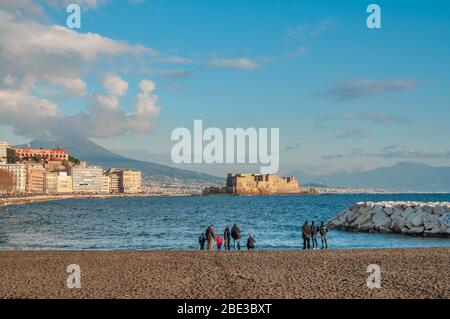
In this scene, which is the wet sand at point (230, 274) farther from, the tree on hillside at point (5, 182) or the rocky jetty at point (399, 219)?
the tree on hillside at point (5, 182)

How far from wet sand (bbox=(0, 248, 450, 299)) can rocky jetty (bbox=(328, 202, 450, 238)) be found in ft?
60.3

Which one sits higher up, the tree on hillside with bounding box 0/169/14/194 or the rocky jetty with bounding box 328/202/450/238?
the tree on hillside with bounding box 0/169/14/194

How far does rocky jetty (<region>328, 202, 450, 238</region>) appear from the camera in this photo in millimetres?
42019

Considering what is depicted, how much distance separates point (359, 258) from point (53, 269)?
10994mm

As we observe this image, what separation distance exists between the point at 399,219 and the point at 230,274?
30046 millimetres

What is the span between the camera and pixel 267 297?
14.1 meters

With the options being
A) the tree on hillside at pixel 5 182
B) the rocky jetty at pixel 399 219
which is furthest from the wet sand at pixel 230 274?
the tree on hillside at pixel 5 182

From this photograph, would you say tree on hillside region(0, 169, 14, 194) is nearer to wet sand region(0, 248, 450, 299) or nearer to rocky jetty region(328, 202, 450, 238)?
rocky jetty region(328, 202, 450, 238)

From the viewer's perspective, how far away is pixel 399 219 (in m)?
45.0

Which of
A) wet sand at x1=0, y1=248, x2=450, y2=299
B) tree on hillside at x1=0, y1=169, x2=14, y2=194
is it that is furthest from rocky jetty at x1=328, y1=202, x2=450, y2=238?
tree on hillside at x1=0, y1=169, x2=14, y2=194

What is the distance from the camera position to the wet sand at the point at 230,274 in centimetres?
1476
